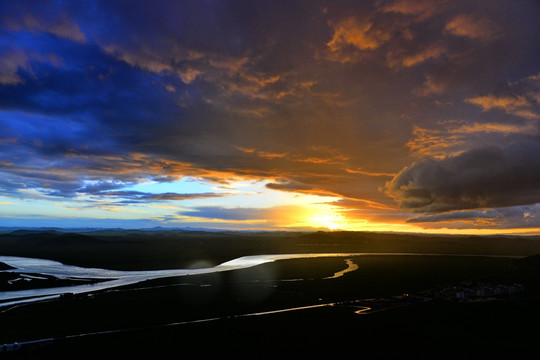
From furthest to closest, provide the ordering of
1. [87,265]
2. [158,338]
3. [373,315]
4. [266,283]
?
[87,265]
[266,283]
[373,315]
[158,338]

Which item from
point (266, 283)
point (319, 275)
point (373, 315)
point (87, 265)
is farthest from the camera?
point (87, 265)

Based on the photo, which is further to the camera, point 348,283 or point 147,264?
point 147,264

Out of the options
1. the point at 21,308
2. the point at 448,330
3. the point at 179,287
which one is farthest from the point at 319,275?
the point at 21,308

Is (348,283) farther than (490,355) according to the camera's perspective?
Yes

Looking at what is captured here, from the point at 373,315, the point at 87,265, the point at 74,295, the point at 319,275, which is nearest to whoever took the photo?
the point at 373,315

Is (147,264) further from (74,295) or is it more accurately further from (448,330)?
(448,330)

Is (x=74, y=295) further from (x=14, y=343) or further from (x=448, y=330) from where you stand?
(x=448, y=330)

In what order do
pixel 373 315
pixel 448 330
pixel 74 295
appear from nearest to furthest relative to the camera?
pixel 448 330 → pixel 373 315 → pixel 74 295

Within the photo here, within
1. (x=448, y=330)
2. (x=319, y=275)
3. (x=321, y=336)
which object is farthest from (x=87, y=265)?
(x=448, y=330)
